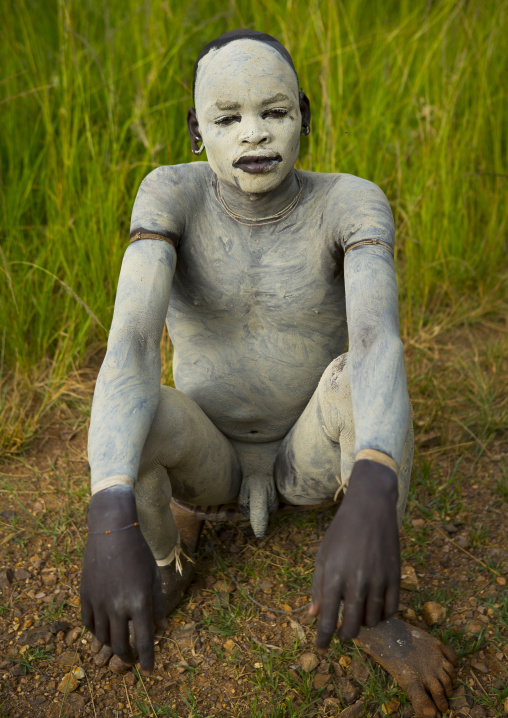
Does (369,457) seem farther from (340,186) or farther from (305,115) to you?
(305,115)

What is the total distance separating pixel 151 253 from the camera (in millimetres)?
1552

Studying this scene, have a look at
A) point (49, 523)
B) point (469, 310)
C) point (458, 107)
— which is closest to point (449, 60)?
point (458, 107)

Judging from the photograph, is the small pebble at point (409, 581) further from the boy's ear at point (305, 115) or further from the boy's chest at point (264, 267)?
the boy's ear at point (305, 115)

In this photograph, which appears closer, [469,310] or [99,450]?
[99,450]

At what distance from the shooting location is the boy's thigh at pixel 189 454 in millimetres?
1567

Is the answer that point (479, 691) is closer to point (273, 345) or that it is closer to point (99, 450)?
point (273, 345)

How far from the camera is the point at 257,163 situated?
4.96 ft

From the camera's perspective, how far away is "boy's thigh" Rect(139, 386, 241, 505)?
1567 millimetres

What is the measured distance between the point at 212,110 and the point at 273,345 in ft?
1.81

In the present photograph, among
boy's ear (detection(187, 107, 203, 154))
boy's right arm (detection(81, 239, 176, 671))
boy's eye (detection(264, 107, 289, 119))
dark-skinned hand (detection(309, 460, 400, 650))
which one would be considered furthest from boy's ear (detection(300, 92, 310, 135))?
dark-skinned hand (detection(309, 460, 400, 650))

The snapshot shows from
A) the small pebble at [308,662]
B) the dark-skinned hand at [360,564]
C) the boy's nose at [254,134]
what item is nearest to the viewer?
the dark-skinned hand at [360,564]

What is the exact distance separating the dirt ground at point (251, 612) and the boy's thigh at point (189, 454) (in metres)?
0.28

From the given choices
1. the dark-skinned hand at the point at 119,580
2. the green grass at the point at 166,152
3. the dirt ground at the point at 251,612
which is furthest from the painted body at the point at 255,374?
the green grass at the point at 166,152

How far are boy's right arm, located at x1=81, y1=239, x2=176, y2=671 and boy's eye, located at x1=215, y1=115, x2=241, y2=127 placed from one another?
0.91 feet
